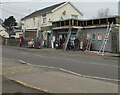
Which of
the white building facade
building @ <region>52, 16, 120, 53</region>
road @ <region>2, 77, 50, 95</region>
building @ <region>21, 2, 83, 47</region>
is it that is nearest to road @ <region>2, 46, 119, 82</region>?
road @ <region>2, 77, 50, 95</region>

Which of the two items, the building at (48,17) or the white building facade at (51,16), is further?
the white building facade at (51,16)

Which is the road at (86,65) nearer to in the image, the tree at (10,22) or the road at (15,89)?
the road at (15,89)

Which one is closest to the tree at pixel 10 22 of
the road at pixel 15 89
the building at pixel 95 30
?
the building at pixel 95 30

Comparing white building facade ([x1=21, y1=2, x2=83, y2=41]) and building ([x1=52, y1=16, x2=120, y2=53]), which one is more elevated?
white building facade ([x1=21, y1=2, x2=83, y2=41])

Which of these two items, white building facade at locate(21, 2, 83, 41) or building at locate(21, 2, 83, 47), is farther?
white building facade at locate(21, 2, 83, 41)

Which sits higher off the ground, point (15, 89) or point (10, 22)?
point (10, 22)

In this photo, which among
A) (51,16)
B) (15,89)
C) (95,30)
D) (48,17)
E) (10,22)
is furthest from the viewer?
(10,22)

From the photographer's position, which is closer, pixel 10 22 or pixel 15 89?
pixel 15 89

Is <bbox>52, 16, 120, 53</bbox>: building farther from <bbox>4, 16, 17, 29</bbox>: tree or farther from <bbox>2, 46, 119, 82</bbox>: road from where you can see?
<bbox>4, 16, 17, 29</bbox>: tree

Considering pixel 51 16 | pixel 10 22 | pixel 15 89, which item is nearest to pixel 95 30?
pixel 51 16

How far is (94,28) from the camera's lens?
2184cm

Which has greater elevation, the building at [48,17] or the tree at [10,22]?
the tree at [10,22]

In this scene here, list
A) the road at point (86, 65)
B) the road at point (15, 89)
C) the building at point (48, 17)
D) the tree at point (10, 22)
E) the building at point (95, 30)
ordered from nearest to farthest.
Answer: the road at point (15, 89) → the road at point (86, 65) → the building at point (95, 30) → the building at point (48, 17) → the tree at point (10, 22)

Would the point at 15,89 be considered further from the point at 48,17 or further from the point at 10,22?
the point at 10,22
